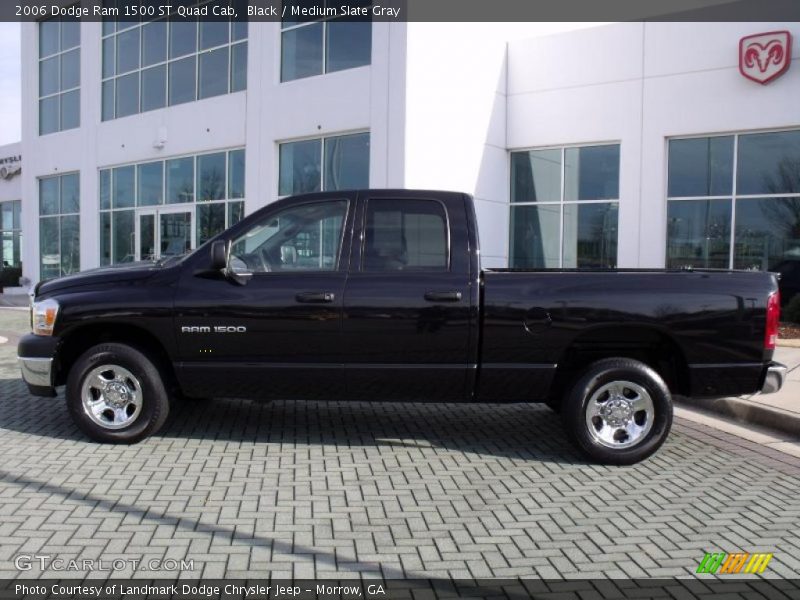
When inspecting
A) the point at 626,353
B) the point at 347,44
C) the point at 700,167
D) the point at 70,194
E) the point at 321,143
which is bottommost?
the point at 626,353

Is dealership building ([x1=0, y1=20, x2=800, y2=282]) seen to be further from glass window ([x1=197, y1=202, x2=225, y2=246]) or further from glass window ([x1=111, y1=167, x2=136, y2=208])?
glass window ([x1=111, y1=167, x2=136, y2=208])

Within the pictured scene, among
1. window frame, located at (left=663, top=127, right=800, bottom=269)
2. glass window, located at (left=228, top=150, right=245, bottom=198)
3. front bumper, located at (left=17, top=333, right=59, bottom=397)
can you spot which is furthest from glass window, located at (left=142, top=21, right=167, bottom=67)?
front bumper, located at (left=17, top=333, right=59, bottom=397)

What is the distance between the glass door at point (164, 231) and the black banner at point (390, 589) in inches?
680

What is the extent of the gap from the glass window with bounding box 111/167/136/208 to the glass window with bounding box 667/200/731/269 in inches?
594

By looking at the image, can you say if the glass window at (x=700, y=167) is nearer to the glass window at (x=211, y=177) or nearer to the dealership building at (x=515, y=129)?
the dealership building at (x=515, y=129)

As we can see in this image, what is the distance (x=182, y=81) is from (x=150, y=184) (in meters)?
3.13

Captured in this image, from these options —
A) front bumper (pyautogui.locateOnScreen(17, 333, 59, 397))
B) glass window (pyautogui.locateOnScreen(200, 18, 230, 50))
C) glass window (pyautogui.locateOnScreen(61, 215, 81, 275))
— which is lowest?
front bumper (pyautogui.locateOnScreen(17, 333, 59, 397))

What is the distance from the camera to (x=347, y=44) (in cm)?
1662

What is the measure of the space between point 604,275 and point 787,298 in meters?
10.5

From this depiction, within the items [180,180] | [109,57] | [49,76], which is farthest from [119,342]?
[49,76]

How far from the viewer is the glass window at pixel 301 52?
17.2 m

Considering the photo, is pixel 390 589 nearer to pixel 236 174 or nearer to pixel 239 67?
pixel 236 174

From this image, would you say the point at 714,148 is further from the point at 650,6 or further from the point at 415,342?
the point at 415,342

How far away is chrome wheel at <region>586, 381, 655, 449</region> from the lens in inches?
223
